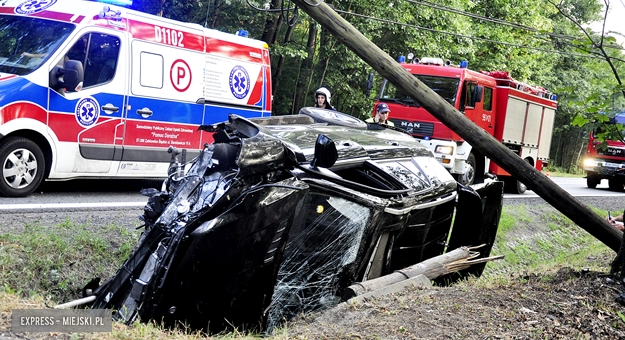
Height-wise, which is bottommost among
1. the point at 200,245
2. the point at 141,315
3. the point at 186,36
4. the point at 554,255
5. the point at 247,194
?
the point at 554,255

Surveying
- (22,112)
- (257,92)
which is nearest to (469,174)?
(257,92)

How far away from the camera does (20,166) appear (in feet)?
28.1

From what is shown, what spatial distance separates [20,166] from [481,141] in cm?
577

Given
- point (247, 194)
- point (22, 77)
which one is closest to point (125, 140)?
point (22, 77)

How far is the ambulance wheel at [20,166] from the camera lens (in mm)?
8422

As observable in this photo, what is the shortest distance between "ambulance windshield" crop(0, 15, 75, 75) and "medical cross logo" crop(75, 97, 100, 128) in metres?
0.76

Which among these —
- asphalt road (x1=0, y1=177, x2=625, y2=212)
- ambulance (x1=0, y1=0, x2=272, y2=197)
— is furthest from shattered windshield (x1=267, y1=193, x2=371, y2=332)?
ambulance (x1=0, y1=0, x2=272, y2=197)

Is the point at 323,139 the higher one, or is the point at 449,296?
the point at 323,139

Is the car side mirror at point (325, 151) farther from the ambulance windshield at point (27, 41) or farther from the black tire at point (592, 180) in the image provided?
the black tire at point (592, 180)

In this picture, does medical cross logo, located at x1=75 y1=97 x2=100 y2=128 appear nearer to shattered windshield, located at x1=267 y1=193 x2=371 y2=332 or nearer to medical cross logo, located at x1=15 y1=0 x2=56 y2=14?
medical cross logo, located at x1=15 y1=0 x2=56 y2=14

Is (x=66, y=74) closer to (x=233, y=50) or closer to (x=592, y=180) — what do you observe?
(x=233, y=50)

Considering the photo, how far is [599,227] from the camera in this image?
6570mm

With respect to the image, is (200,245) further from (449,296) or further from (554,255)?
(554,255)

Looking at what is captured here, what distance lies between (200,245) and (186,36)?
6.87m
